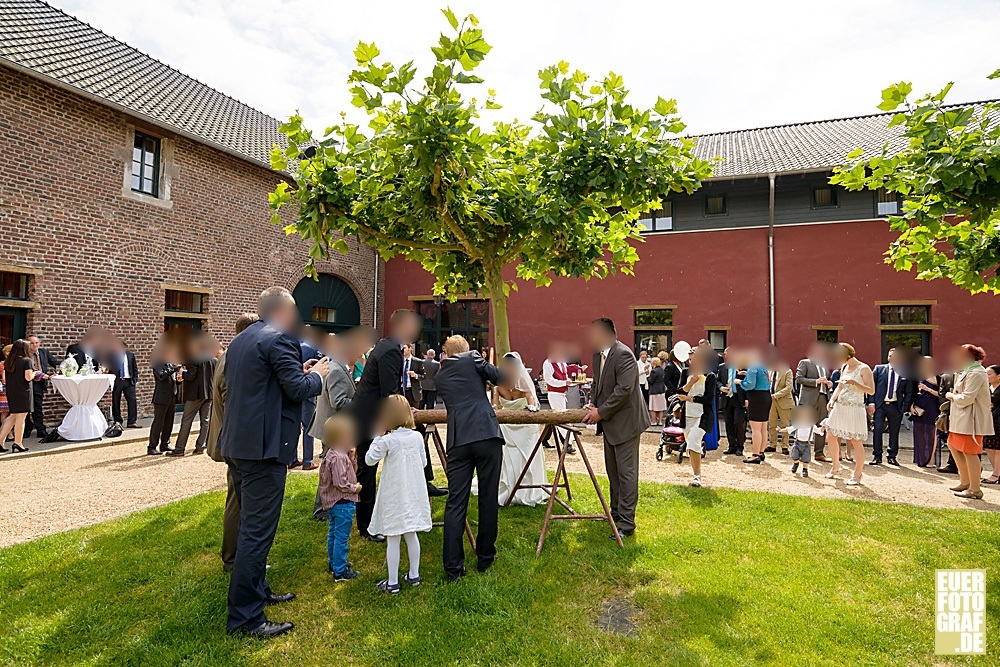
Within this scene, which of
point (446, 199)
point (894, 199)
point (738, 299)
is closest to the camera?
point (446, 199)

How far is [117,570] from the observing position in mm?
4344

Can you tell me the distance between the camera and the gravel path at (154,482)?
234 inches

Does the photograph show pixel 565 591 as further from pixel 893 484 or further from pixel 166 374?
pixel 166 374

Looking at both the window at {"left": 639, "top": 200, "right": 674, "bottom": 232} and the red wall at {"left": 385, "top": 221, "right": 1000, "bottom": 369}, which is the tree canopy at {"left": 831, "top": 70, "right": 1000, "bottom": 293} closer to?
the red wall at {"left": 385, "top": 221, "right": 1000, "bottom": 369}

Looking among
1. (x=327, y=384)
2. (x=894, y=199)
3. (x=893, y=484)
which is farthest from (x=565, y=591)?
(x=894, y=199)

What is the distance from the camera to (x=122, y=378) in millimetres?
11375

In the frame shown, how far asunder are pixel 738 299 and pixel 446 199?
45.8ft

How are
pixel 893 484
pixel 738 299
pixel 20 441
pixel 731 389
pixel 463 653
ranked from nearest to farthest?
pixel 463 653 < pixel 893 484 < pixel 20 441 < pixel 731 389 < pixel 738 299

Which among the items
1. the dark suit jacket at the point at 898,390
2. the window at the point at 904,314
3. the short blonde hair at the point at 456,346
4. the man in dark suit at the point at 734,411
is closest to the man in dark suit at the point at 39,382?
the short blonde hair at the point at 456,346

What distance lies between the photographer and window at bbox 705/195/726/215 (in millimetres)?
17016

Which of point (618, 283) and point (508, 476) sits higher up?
point (618, 283)

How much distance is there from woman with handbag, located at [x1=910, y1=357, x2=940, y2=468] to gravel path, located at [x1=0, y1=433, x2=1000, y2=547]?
42 cm

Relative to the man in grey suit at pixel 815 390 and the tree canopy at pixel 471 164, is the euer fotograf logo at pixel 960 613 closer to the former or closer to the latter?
the tree canopy at pixel 471 164

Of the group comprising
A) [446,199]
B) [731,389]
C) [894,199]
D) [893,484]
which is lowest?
[893,484]
